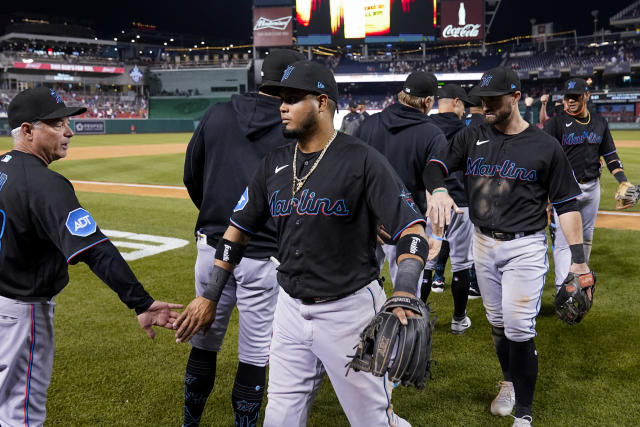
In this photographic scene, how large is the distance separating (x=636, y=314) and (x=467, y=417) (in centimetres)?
304

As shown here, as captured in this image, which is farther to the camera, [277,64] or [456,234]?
[456,234]

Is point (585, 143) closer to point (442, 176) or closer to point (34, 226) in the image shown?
point (442, 176)

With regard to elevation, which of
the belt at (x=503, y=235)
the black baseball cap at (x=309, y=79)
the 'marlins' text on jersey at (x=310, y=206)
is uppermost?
the black baseball cap at (x=309, y=79)

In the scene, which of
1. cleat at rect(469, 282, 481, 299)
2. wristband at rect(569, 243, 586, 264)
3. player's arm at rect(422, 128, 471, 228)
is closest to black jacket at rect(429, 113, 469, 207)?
cleat at rect(469, 282, 481, 299)

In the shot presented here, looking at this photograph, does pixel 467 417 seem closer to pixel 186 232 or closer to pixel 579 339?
pixel 579 339

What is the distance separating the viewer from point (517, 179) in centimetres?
380

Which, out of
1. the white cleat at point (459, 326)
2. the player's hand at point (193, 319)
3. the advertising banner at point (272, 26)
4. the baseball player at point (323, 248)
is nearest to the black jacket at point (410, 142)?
the white cleat at point (459, 326)

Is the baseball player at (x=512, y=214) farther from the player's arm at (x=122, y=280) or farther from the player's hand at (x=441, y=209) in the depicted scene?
the player's arm at (x=122, y=280)

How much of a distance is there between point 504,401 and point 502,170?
65.6 inches

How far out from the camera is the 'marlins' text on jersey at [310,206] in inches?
101

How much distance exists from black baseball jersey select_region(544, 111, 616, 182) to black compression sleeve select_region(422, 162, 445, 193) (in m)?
2.99

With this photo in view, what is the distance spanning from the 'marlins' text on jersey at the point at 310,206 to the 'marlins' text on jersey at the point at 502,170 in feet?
5.73

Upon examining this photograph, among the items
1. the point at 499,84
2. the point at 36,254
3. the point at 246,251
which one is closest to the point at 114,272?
the point at 36,254

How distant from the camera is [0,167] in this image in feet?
9.07
